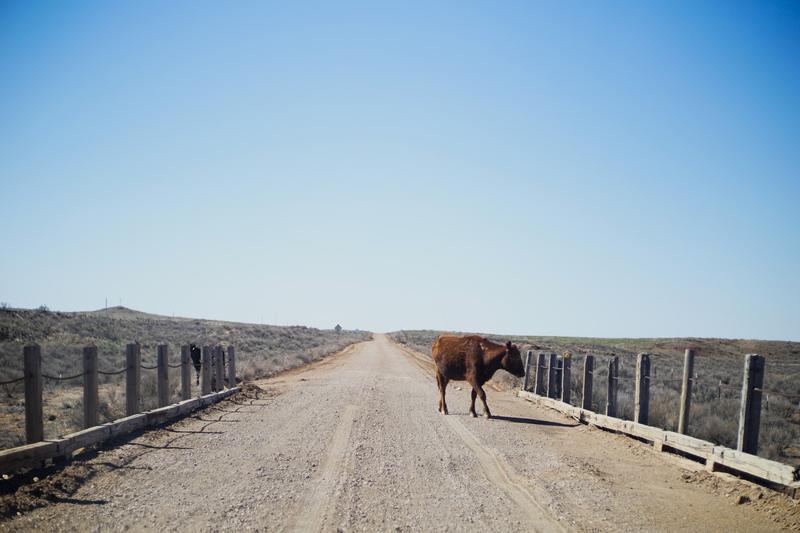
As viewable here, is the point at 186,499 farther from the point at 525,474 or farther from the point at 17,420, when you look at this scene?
the point at 17,420

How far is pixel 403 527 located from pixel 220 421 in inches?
288

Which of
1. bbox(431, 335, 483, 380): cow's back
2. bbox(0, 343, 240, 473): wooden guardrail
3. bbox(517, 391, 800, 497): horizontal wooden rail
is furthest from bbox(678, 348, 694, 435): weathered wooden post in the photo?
bbox(0, 343, 240, 473): wooden guardrail

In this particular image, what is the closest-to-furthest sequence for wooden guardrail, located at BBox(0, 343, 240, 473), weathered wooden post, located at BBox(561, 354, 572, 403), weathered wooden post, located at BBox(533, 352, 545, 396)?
wooden guardrail, located at BBox(0, 343, 240, 473) < weathered wooden post, located at BBox(561, 354, 572, 403) < weathered wooden post, located at BBox(533, 352, 545, 396)

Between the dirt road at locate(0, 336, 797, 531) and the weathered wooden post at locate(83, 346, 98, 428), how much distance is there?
2.79 ft

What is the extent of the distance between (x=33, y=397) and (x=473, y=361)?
31.0 feet

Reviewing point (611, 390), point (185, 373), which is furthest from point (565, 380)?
point (185, 373)

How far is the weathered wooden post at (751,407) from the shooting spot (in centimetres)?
758

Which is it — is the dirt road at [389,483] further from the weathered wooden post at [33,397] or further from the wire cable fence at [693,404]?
the wire cable fence at [693,404]

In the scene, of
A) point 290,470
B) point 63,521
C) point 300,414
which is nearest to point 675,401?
point 300,414

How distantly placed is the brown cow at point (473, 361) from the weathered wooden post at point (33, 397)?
8456 mm

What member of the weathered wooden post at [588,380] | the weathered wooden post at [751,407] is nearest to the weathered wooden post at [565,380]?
the weathered wooden post at [588,380]

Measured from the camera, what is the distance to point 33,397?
765 cm

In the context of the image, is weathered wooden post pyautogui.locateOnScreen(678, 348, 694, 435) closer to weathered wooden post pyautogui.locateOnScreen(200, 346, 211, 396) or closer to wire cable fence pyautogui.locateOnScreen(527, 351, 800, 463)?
wire cable fence pyautogui.locateOnScreen(527, 351, 800, 463)

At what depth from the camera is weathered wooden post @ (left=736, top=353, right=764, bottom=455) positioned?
7.58 metres
